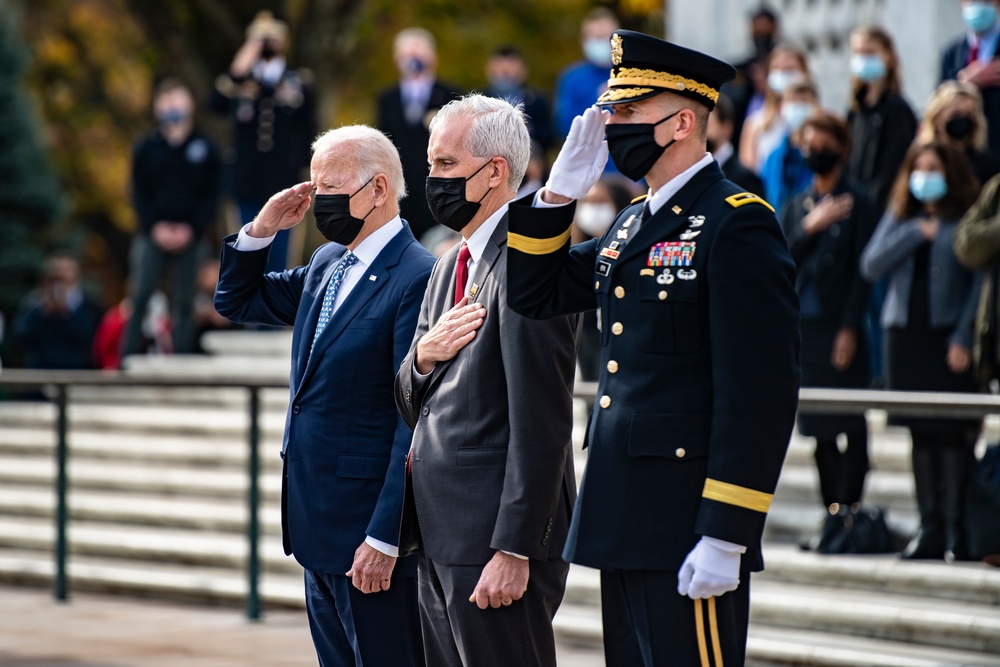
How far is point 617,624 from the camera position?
385 cm

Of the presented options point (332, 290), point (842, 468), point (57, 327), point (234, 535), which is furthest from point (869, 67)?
point (57, 327)

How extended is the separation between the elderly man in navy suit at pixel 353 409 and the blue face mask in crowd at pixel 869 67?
489 centimetres

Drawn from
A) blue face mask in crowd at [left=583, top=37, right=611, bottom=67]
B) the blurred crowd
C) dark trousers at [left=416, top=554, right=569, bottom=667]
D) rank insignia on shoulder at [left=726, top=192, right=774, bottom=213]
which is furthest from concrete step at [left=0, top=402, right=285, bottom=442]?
rank insignia on shoulder at [left=726, top=192, right=774, bottom=213]

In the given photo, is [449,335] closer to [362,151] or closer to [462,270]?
[462,270]

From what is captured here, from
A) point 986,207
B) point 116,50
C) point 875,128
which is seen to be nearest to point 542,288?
point 986,207

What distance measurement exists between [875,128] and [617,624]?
5.81 m

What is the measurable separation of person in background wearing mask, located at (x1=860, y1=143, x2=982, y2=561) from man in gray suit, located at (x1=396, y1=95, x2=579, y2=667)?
11.2 ft

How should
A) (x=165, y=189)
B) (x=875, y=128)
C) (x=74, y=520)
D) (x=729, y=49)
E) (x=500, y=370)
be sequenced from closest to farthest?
(x=500, y=370), (x=875, y=128), (x=74, y=520), (x=165, y=189), (x=729, y=49)

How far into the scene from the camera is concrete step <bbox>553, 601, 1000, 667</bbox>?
6523mm

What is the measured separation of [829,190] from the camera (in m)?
8.21

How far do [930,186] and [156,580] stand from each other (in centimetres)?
466

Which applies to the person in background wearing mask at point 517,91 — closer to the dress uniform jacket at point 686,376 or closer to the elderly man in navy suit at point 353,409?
the elderly man in navy suit at point 353,409

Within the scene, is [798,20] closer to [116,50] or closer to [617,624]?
[617,624]

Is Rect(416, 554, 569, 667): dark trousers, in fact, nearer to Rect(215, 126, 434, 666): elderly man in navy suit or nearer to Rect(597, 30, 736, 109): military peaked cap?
Rect(215, 126, 434, 666): elderly man in navy suit
